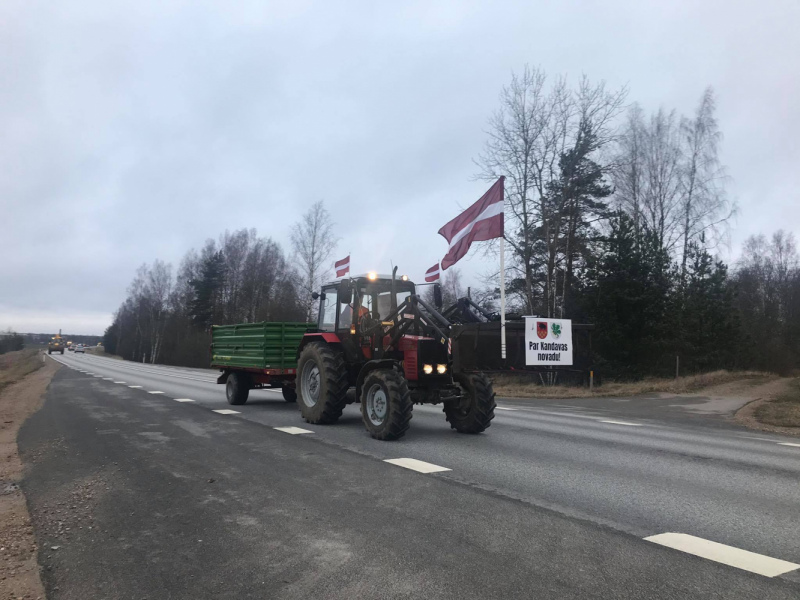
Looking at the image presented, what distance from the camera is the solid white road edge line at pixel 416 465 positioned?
Answer: 20.6 ft

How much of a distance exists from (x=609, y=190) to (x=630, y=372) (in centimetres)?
1011

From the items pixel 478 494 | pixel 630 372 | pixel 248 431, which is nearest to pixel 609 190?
pixel 630 372

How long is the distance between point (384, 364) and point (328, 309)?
9.06 ft

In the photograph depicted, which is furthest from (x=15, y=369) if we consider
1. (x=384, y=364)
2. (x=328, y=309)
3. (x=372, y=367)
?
(x=384, y=364)

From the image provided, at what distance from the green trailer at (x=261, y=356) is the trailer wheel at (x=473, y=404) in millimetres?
4334

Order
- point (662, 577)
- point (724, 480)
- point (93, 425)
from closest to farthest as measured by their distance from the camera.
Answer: point (662, 577) < point (724, 480) < point (93, 425)

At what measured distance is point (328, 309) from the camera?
1127 cm

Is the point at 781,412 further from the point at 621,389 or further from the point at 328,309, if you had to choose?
the point at 328,309

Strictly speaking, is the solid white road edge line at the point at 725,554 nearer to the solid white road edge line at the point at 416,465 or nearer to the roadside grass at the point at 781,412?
the solid white road edge line at the point at 416,465

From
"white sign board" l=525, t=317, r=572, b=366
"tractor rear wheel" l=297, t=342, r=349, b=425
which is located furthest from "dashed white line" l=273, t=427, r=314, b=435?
"white sign board" l=525, t=317, r=572, b=366

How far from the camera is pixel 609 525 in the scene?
4.38 m

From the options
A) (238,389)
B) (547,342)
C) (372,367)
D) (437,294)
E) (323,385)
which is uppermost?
(437,294)

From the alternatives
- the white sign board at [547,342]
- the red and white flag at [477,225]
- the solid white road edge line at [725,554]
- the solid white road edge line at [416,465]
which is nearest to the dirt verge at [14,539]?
the solid white road edge line at [416,465]

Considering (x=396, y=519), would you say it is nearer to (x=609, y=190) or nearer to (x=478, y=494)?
(x=478, y=494)
